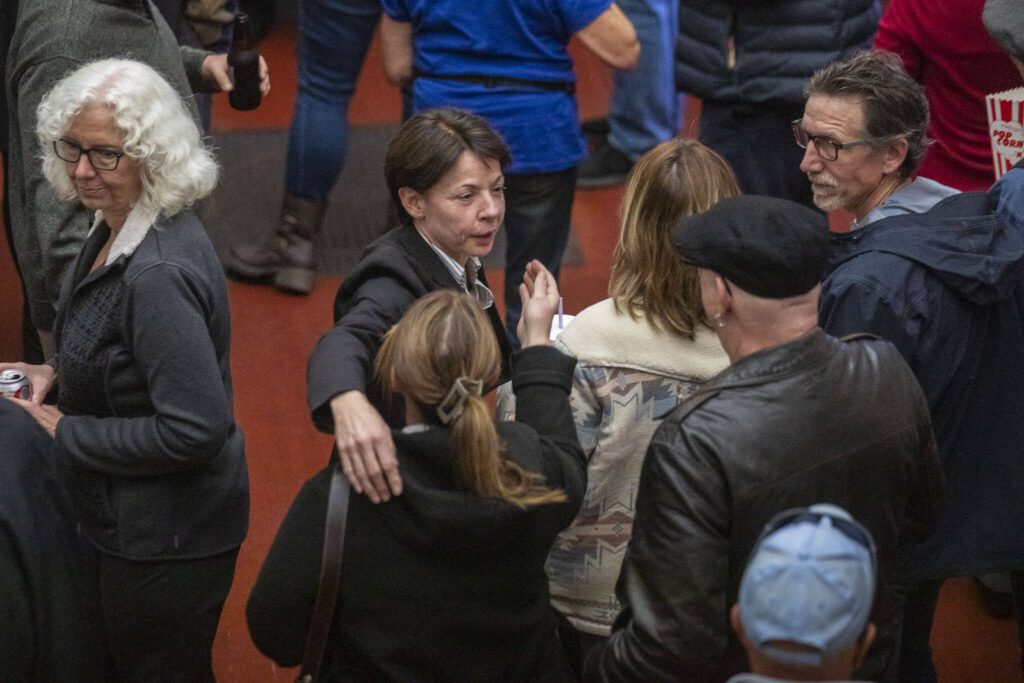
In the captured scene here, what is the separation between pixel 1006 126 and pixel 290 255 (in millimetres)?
3147

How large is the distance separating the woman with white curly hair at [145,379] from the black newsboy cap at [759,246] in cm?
102

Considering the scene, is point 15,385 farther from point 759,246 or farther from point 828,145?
point 828,145

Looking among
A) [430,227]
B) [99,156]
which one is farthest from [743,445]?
[99,156]

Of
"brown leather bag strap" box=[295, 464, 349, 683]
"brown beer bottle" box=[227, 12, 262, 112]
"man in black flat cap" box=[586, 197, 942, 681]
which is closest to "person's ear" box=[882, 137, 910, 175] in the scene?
"man in black flat cap" box=[586, 197, 942, 681]

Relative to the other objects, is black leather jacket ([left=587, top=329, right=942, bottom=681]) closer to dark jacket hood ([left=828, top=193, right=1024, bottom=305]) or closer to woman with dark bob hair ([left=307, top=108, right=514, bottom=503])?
dark jacket hood ([left=828, top=193, right=1024, bottom=305])

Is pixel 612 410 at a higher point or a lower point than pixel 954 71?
lower

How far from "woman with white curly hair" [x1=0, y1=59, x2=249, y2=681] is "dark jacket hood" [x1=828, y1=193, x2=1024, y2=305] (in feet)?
4.46

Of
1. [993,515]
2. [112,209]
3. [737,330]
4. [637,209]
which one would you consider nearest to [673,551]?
[737,330]

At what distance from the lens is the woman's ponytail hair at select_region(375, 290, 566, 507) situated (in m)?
2.17

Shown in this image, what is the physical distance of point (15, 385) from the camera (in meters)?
2.85

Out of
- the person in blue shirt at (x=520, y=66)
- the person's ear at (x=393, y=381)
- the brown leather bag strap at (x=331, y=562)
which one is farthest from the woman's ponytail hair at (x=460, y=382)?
the person in blue shirt at (x=520, y=66)

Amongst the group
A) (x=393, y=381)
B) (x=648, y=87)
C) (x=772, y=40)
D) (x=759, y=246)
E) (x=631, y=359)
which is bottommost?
(x=648, y=87)

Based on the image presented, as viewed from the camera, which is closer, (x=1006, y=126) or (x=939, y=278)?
(x=939, y=278)

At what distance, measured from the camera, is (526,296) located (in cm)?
266
